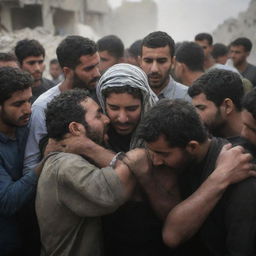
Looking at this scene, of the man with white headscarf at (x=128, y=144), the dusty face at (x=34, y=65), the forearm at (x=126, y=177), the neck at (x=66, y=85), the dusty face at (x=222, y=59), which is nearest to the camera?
the forearm at (x=126, y=177)

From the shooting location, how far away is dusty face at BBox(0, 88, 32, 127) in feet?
8.31

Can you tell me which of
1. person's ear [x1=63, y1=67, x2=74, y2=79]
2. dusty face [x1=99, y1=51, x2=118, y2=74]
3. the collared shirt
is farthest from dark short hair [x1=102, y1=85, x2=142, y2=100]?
dusty face [x1=99, y1=51, x2=118, y2=74]

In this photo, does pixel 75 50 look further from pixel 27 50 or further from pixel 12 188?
pixel 12 188

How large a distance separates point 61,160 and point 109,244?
0.63 m

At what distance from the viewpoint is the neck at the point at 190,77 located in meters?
4.68

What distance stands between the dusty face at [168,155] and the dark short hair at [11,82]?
1204 millimetres

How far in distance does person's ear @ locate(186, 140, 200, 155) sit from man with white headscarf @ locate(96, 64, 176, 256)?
294 millimetres

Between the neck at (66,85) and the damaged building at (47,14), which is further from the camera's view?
the damaged building at (47,14)

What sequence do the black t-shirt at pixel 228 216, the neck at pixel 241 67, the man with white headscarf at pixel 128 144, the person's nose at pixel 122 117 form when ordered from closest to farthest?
1. the black t-shirt at pixel 228 216
2. the man with white headscarf at pixel 128 144
3. the person's nose at pixel 122 117
4. the neck at pixel 241 67

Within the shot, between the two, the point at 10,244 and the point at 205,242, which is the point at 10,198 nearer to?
the point at 10,244

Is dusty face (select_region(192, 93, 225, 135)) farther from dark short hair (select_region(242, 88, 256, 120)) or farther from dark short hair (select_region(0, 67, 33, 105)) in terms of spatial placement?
dark short hair (select_region(0, 67, 33, 105))

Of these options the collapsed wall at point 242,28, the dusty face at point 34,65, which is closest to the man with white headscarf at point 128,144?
the dusty face at point 34,65

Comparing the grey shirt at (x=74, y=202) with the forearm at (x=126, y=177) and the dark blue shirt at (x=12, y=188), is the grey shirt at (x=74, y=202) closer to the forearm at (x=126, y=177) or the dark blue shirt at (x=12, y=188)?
the forearm at (x=126, y=177)

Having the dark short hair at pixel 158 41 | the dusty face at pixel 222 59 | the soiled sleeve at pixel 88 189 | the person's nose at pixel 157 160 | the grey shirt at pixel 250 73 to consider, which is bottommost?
the grey shirt at pixel 250 73
